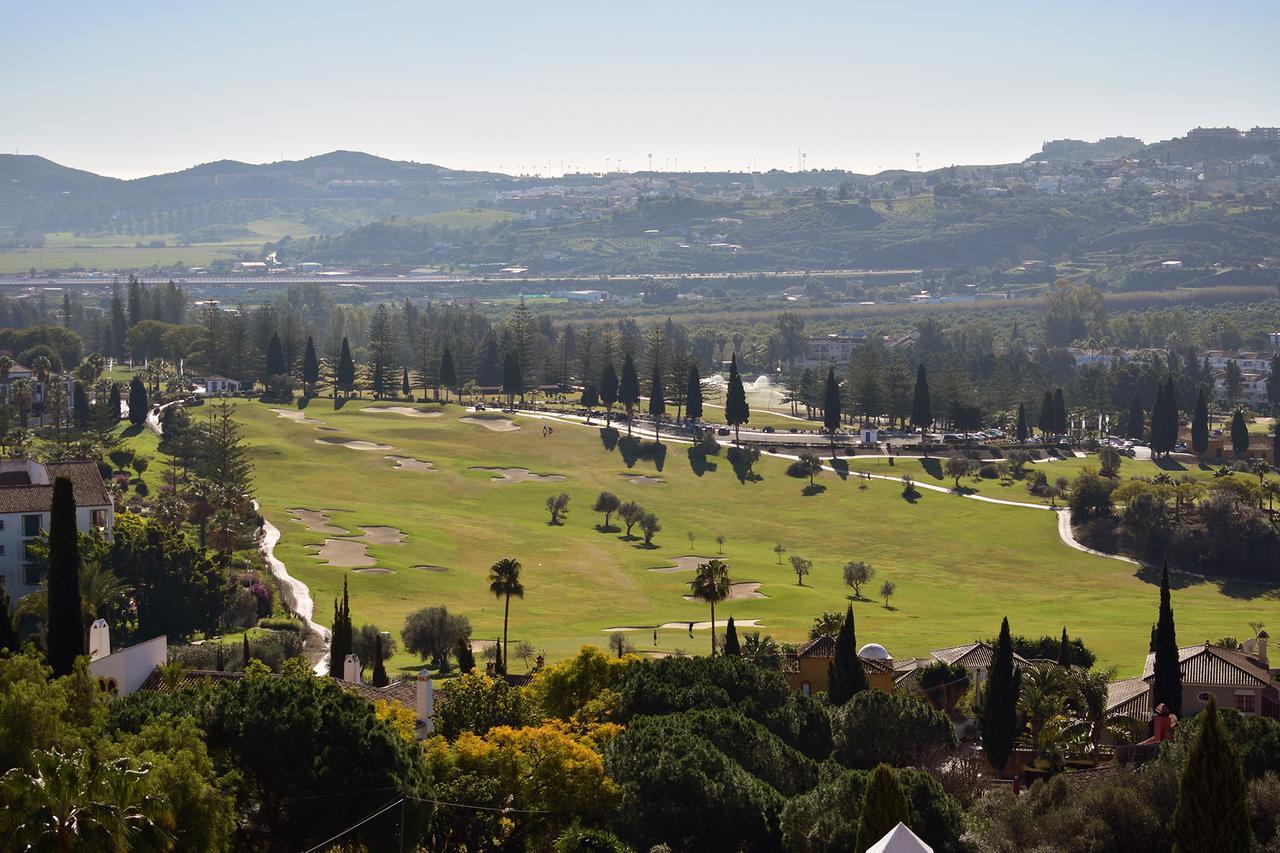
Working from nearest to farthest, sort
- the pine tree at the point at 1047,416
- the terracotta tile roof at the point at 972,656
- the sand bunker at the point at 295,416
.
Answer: the terracotta tile roof at the point at 972,656
the sand bunker at the point at 295,416
the pine tree at the point at 1047,416

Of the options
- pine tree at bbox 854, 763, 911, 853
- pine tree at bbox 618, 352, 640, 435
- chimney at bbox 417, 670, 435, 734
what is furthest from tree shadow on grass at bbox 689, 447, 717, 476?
pine tree at bbox 854, 763, 911, 853

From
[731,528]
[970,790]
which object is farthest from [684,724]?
[731,528]

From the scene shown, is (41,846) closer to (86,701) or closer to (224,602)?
(86,701)

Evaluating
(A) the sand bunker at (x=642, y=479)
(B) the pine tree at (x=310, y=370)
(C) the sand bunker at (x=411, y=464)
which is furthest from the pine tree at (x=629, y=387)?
(B) the pine tree at (x=310, y=370)

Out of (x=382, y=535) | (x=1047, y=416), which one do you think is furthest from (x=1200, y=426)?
(x=382, y=535)

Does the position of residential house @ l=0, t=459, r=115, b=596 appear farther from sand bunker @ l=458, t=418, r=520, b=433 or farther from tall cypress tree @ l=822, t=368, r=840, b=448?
tall cypress tree @ l=822, t=368, r=840, b=448

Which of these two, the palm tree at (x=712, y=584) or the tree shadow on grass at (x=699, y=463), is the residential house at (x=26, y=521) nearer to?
the palm tree at (x=712, y=584)
